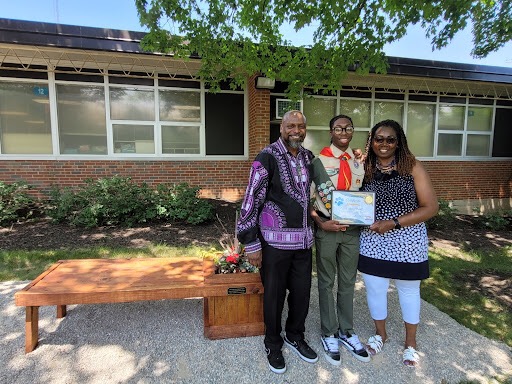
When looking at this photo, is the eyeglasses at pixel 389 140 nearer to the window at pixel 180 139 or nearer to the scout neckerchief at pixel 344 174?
the scout neckerchief at pixel 344 174

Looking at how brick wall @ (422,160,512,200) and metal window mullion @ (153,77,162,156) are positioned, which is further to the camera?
brick wall @ (422,160,512,200)

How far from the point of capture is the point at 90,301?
99.3 inches

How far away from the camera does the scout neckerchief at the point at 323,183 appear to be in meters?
2.40

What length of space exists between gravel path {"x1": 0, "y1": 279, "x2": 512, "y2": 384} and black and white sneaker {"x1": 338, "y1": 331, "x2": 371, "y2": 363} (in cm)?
5

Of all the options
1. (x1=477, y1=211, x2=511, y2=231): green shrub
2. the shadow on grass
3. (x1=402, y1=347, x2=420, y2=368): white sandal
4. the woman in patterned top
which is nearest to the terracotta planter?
the woman in patterned top

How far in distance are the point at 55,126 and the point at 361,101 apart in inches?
305

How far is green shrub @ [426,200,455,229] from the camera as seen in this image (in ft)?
22.4

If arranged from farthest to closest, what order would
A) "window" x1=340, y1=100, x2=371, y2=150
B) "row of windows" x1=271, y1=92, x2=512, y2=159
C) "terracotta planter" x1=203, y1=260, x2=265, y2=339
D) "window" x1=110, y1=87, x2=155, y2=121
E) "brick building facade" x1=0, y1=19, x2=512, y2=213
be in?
1. "window" x1=340, y1=100, x2=371, y2=150
2. "row of windows" x1=271, y1=92, x2=512, y2=159
3. "window" x1=110, y1=87, x2=155, y2=121
4. "brick building facade" x1=0, y1=19, x2=512, y2=213
5. "terracotta planter" x1=203, y1=260, x2=265, y2=339

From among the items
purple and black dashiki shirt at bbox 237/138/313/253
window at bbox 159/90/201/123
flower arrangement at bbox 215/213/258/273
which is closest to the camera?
purple and black dashiki shirt at bbox 237/138/313/253

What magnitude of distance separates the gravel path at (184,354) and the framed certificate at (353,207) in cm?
113

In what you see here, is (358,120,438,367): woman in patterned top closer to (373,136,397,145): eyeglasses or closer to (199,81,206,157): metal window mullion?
(373,136,397,145): eyeglasses

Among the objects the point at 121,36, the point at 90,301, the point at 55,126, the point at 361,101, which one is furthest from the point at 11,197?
the point at 361,101

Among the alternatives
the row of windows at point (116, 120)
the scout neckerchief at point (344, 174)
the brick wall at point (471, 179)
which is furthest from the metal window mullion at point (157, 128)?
the brick wall at point (471, 179)

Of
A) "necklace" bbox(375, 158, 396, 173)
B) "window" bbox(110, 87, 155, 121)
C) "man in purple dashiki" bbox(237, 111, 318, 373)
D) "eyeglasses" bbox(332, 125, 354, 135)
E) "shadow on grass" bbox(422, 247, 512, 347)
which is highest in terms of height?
"window" bbox(110, 87, 155, 121)
